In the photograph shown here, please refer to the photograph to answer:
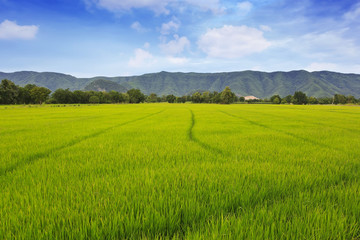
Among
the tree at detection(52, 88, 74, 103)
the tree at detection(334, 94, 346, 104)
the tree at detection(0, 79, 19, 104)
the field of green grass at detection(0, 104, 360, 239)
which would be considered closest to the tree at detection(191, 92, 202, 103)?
the tree at detection(52, 88, 74, 103)

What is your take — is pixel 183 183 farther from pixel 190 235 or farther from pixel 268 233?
pixel 268 233

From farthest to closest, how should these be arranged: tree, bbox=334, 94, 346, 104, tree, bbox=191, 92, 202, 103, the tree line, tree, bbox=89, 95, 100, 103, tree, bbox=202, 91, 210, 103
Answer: tree, bbox=202, 91, 210, 103 → tree, bbox=191, 92, 202, 103 → tree, bbox=334, 94, 346, 104 → tree, bbox=89, 95, 100, 103 → the tree line

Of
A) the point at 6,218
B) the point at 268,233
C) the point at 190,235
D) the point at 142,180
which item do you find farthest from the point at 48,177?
the point at 268,233

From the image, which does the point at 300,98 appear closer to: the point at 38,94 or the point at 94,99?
the point at 94,99

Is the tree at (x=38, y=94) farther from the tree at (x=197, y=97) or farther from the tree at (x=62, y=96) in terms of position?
the tree at (x=197, y=97)

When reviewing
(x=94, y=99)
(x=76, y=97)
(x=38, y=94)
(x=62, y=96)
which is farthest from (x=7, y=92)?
(x=94, y=99)

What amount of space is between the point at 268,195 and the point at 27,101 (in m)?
133

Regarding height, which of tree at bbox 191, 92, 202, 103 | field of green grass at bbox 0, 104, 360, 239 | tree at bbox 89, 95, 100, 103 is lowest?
field of green grass at bbox 0, 104, 360, 239

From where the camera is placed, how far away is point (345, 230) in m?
1.71

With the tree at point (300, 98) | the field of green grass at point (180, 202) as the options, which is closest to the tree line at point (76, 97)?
the tree at point (300, 98)

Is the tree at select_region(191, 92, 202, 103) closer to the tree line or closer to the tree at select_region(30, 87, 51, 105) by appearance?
the tree line

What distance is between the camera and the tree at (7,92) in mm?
78719

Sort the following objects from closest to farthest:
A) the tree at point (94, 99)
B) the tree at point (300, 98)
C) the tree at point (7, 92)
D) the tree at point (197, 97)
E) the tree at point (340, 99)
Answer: the tree at point (7, 92)
the tree at point (94, 99)
the tree at point (300, 98)
the tree at point (340, 99)
the tree at point (197, 97)

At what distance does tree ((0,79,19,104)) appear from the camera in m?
78.7
